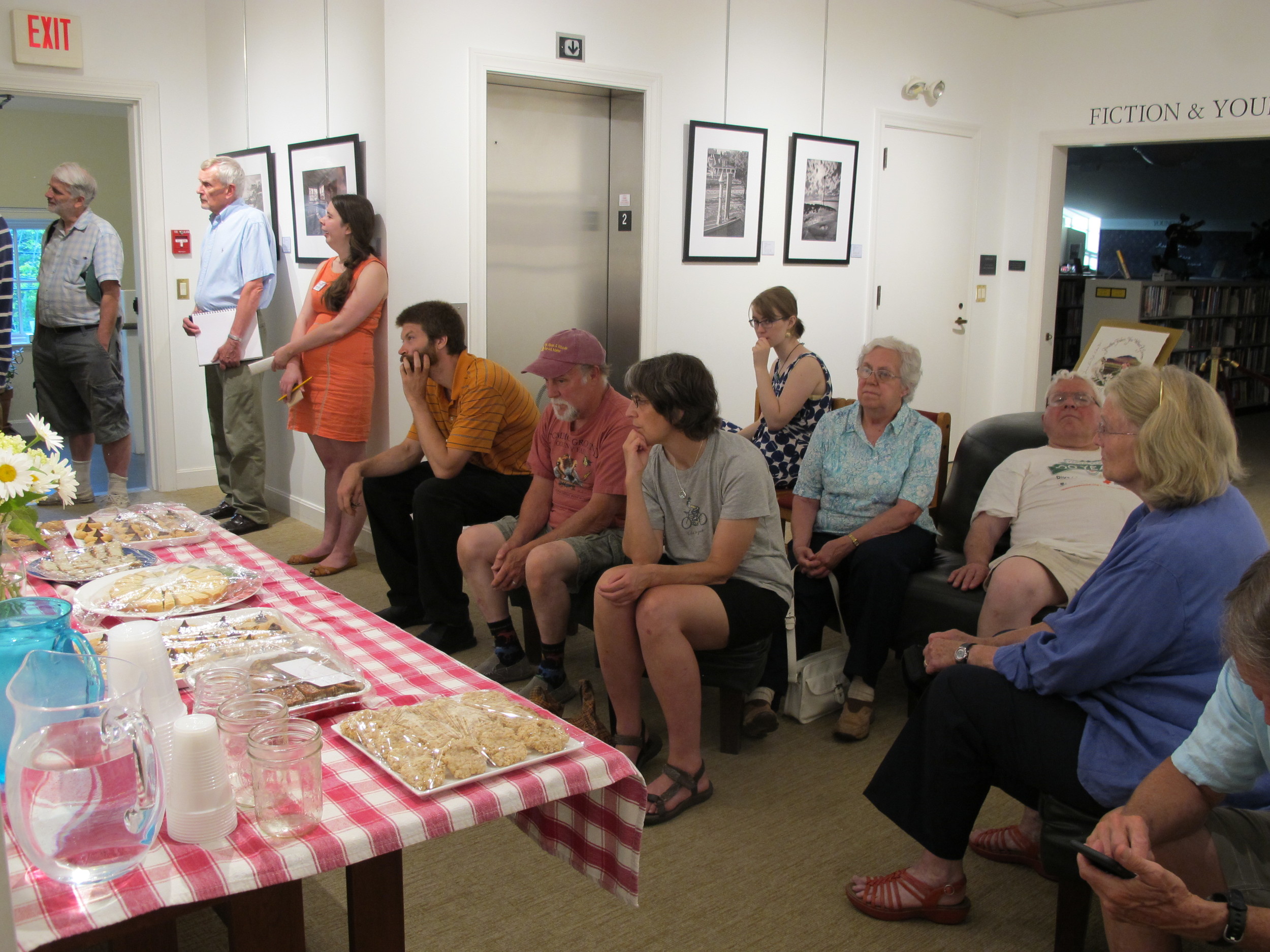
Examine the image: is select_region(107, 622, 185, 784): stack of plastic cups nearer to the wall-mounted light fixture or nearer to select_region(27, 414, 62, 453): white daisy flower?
select_region(27, 414, 62, 453): white daisy flower

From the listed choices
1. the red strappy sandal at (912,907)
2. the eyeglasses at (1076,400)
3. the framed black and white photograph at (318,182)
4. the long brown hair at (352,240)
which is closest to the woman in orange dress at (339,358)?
the long brown hair at (352,240)

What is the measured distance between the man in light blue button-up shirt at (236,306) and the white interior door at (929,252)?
350 centimetres

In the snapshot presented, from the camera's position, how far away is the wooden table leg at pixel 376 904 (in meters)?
1.37

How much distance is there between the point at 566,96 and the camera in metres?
5.01

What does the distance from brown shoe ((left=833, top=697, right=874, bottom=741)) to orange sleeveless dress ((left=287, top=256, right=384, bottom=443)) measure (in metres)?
2.53

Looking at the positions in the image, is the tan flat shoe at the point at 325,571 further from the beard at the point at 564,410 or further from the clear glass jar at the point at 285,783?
the clear glass jar at the point at 285,783

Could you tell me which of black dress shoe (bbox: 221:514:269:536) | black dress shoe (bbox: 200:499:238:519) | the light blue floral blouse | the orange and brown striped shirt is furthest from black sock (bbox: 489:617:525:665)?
black dress shoe (bbox: 200:499:238:519)

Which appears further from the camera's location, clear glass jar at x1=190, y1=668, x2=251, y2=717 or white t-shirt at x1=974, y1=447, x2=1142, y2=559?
white t-shirt at x1=974, y1=447, x2=1142, y2=559

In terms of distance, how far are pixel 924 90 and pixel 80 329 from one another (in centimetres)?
486

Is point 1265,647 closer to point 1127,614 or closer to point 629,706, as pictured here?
point 1127,614

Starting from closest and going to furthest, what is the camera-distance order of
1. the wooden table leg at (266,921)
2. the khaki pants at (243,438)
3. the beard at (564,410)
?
the wooden table leg at (266,921)
the beard at (564,410)
the khaki pants at (243,438)

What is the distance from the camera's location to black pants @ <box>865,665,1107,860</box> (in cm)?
184

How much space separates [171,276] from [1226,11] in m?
6.06

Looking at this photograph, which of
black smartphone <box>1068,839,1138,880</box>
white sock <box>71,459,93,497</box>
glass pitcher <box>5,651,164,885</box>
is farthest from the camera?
white sock <box>71,459,93,497</box>
